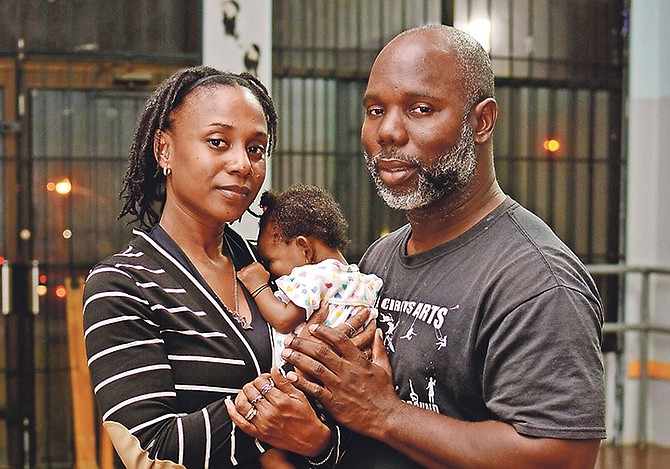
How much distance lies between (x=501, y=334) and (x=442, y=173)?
1.35ft

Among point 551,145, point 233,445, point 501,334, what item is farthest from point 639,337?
point 233,445

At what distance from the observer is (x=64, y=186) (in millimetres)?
4820

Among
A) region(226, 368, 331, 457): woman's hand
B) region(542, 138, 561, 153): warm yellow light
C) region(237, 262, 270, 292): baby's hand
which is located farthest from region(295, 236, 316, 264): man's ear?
region(542, 138, 561, 153): warm yellow light

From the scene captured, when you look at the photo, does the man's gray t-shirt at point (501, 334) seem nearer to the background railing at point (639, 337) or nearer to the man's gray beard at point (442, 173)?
the man's gray beard at point (442, 173)

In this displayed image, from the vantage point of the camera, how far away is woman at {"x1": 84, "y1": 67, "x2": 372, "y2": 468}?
1.98 metres

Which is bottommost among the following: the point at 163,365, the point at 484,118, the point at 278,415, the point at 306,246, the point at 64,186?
the point at 278,415

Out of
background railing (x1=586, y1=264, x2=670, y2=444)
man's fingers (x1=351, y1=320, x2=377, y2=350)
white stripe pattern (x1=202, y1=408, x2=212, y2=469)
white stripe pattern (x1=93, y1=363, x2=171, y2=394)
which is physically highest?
man's fingers (x1=351, y1=320, x2=377, y2=350)

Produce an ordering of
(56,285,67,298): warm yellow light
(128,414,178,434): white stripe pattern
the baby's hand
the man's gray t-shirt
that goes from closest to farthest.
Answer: the man's gray t-shirt
(128,414,178,434): white stripe pattern
the baby's hand
(56,285,67,298): warm yellow light

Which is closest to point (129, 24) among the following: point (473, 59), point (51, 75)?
point (51, 75)

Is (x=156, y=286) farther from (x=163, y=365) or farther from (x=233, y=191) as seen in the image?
(x=233, y=191)

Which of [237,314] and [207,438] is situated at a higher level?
[237,314]

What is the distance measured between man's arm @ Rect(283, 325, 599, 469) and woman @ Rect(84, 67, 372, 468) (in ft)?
0.24

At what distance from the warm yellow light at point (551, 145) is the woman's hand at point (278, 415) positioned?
3985 mm

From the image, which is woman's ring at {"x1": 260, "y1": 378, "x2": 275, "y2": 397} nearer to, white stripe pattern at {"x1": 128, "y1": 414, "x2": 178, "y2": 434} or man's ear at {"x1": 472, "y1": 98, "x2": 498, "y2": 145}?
white stripe pattern at {"x1": 128, "y1": 414, "x2": 178, "y2": 434}
